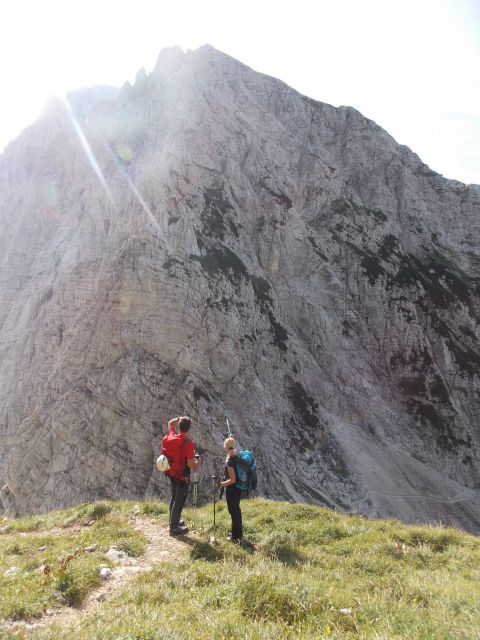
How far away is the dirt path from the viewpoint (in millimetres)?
5260

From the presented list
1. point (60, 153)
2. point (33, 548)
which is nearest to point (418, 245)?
point (60, 153)

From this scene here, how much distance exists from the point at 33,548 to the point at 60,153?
48.6m

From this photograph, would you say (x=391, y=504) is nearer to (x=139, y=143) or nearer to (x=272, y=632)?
(x=272, y=632)

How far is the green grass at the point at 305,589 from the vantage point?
440cm

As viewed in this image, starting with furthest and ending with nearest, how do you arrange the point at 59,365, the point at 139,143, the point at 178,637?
1. the point at 139,143
2. the point at 59,365
3. the point at 178,637

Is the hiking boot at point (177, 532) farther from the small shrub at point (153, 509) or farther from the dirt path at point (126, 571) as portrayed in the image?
the small shrub at point (153, 509)

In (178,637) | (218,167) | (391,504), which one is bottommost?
(391,504)

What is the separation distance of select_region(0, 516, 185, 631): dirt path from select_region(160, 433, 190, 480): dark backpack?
1322 mm

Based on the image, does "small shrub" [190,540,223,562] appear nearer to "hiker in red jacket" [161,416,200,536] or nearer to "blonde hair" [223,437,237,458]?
"hiker in red jacket" [161,416,200,536]

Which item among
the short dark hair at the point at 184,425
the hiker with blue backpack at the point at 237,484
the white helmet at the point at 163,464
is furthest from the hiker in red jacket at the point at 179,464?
the hiker with blue backpack at the point at 237,484

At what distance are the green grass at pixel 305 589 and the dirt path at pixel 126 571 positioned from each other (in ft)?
0.81

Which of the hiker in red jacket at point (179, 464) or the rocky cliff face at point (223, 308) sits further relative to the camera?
the rocky cliff face at point (223, 308)

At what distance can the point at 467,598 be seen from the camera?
486cm

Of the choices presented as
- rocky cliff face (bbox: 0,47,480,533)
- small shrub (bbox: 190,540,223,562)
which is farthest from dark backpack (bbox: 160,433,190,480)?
rocky cliff face (bbox: 0,47,480,533)
